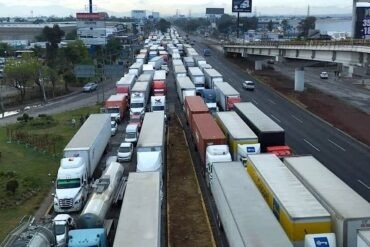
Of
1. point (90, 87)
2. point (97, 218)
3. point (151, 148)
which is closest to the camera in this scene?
point (97, 218)

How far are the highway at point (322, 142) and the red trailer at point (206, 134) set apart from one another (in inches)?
212

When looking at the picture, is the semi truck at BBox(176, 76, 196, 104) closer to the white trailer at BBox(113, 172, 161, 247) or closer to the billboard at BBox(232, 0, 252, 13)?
the white trailer at BBox(113, 172, 161, 247)

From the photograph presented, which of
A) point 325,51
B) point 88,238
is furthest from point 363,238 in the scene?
point 325,51

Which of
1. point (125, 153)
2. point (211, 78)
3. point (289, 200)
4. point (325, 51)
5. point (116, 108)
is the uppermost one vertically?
point (325, 51)

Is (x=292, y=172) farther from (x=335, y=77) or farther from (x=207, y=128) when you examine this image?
(x=335, y=77)

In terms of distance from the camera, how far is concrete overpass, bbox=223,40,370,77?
34.8 metres

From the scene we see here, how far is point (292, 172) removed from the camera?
18.8 meters

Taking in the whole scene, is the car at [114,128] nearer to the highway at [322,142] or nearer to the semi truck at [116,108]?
the semi truck at [116,108]

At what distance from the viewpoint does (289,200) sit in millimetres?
15547

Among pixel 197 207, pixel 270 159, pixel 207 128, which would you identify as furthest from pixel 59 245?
pixel 207 128

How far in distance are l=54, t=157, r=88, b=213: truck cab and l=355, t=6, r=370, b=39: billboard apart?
2955 cm

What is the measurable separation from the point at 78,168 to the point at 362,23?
1220 inches

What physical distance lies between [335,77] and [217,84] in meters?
24.2

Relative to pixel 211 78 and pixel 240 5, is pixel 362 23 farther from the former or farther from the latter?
pixel 240 5
